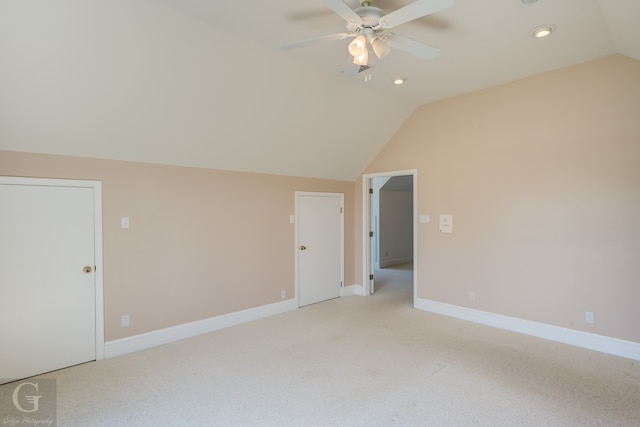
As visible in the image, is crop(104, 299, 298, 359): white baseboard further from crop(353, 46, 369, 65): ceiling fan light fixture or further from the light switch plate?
crop(353, 46, 369, 65): ceiling fan light fixture

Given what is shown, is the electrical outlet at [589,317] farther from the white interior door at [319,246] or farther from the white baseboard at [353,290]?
the white interior door at [319,246]

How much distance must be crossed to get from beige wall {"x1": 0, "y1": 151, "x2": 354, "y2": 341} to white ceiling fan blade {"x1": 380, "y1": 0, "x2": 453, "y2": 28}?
276 cm

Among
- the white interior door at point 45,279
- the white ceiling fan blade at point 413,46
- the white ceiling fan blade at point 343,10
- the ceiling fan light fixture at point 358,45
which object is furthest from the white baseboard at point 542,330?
the white interior door at point 45,279

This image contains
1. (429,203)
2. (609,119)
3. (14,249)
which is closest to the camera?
(14,249)

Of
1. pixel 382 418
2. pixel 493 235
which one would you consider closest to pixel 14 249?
pixel 382 418

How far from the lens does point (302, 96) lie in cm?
369

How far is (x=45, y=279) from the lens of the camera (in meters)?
2.98

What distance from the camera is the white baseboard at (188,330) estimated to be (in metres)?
3.32

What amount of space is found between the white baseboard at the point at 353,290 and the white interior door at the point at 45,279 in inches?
144

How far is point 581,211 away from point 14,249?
560cm

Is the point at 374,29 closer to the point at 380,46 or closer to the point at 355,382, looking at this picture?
the point at 380,46

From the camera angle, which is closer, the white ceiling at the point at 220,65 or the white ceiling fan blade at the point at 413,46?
the white ceiling fan blade at the point at 413,46

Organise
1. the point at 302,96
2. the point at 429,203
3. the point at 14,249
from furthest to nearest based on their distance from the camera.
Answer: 1. the point at 429,203
2. the point at 302,96
3. the point at 14,249

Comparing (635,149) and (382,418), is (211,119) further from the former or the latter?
(635,149)
